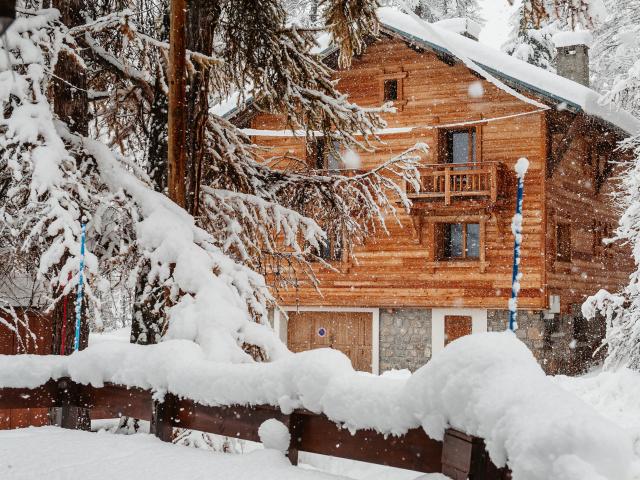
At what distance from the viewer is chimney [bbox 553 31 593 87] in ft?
75.3

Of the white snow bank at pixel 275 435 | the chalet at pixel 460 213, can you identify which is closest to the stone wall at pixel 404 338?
the chalet at pixel 460 213

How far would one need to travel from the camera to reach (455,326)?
2012 cm

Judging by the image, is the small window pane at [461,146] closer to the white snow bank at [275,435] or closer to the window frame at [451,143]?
the window frame at [451,143]

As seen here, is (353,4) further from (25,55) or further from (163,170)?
(25,55)

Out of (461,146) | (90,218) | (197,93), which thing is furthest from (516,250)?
(461,146)

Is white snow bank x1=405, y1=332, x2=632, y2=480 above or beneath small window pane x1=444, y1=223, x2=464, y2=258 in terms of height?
beneath

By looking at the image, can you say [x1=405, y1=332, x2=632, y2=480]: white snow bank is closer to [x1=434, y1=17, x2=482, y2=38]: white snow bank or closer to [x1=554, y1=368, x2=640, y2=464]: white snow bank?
[x1=554, y1=368, x2=640, y2=464]: white snow bank

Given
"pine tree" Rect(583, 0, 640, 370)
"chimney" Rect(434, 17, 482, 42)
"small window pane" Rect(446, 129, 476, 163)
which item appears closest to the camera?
"pine tree" Rect(583, 0, 640, 370)

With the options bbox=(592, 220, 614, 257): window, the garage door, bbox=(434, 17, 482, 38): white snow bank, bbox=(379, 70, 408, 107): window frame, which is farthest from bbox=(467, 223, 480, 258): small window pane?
bbox=(434, 17, 482, 38): white snow bank

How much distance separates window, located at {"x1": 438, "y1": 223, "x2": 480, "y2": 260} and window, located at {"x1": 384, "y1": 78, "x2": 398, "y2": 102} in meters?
4.19

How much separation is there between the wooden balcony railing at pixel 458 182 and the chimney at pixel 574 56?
5.91m

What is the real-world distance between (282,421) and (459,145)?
17.9 m

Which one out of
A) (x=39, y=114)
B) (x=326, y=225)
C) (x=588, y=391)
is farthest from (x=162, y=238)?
(x=588, y=391)

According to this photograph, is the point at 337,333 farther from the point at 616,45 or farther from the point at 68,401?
the point at 68,401
